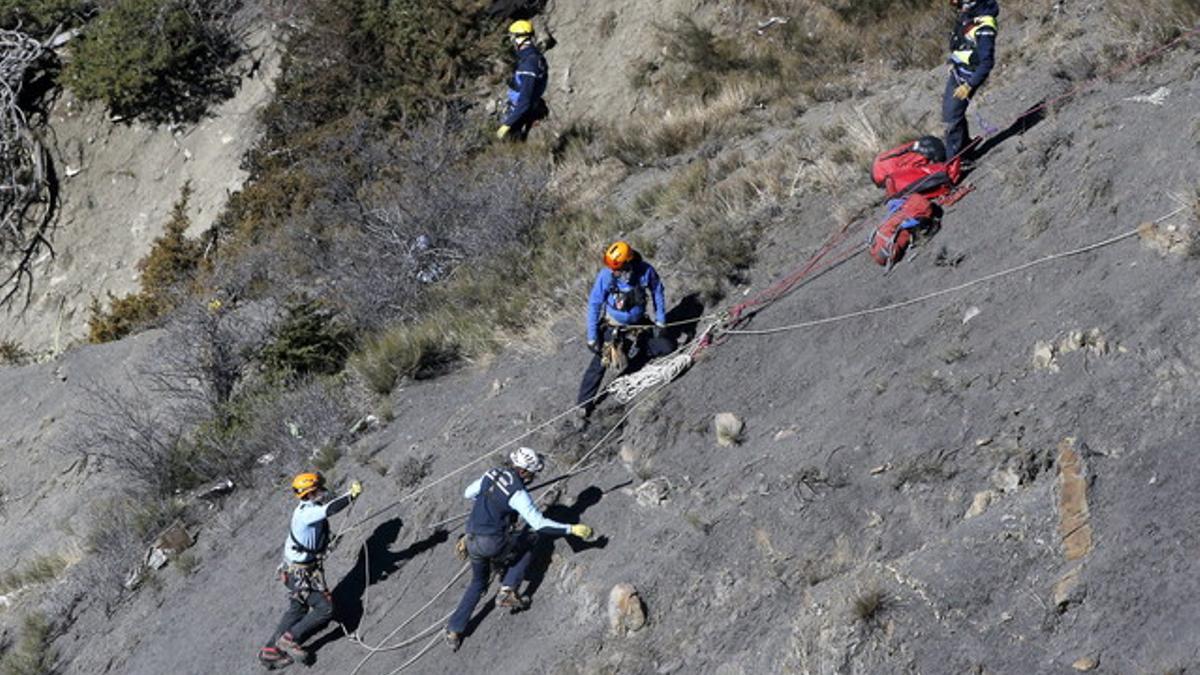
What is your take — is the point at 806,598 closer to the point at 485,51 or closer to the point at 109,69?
the point at 485,51

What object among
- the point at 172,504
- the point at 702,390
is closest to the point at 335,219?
the point at 172,504

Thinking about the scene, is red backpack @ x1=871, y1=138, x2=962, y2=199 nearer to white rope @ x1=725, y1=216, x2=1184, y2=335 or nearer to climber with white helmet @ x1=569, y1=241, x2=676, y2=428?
white rope @ x1=725, y1=216, x2=1184, y2=335

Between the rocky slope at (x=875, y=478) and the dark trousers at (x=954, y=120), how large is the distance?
0.34 metres

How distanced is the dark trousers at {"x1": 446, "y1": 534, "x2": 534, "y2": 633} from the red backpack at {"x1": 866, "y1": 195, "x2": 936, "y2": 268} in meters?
3.75

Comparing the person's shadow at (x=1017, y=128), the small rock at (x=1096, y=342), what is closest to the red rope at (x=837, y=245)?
the person's shadow at (x=1017, y=128)

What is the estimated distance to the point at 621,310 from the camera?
1186cm

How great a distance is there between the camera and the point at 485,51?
20312mm

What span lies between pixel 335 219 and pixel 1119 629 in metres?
12.3

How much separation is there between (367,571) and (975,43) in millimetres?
6660

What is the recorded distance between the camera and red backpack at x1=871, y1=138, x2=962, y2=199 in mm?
12453

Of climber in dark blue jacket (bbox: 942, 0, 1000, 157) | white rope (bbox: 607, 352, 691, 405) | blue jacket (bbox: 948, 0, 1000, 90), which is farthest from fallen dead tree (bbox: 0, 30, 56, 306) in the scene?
blue jacket (bbox: 948, 0, 1000, 90)

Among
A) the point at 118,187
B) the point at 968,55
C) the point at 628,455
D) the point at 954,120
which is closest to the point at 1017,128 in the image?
the point at 954,120

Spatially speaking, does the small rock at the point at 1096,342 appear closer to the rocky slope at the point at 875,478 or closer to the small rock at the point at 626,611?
the rocky slope at the point at 875,478

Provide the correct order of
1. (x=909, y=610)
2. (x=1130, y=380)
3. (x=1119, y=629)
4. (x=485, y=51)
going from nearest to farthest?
(x=1119, y=629) < (x=909, y=610) < (x=1130, y=380) < (x=485, y=51)
